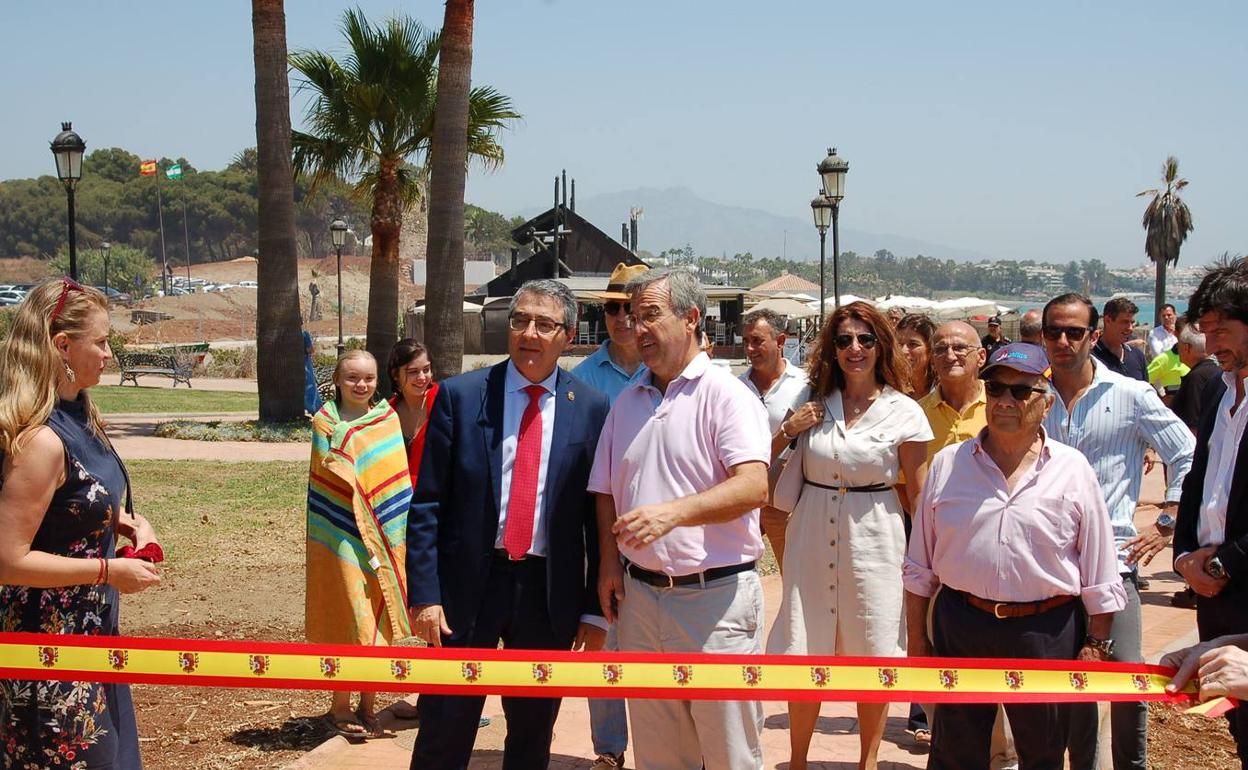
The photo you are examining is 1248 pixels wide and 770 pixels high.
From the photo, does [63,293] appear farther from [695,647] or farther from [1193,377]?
[1193,377]

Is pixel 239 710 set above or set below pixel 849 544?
below

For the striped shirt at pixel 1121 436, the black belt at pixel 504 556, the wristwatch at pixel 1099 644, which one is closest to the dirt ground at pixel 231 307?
the black belt at pixel 504 556

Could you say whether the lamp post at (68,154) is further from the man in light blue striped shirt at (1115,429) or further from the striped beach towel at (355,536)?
the man in light blue striped shirt at (1115,429)

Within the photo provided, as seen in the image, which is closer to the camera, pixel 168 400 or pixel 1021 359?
pixel 1021 359

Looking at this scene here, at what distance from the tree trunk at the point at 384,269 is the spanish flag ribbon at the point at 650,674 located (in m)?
14.6

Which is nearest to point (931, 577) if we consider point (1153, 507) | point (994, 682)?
point (994, 682)

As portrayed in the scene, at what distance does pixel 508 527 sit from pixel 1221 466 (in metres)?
2.60

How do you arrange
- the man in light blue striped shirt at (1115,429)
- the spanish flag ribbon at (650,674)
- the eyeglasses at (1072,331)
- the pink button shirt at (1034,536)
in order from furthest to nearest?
the eyeglasses at (1072,331), the man in light blue striped shirt at (1115,429), the pink button shirt at (1034,536), the spanish flag ribbon at (650,674)

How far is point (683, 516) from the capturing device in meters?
4.02

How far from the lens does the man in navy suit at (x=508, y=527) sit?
433cm

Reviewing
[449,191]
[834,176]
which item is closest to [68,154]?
[449,191]

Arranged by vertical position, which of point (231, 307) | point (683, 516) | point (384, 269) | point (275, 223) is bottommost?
point (231, 307)

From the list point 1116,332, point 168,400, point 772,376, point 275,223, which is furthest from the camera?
point 168,400

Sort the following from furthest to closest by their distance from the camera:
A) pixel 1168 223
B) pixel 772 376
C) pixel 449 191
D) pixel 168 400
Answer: pixel 1168 223
pixel 168 400
pixel 449 191
pixel 772 376
